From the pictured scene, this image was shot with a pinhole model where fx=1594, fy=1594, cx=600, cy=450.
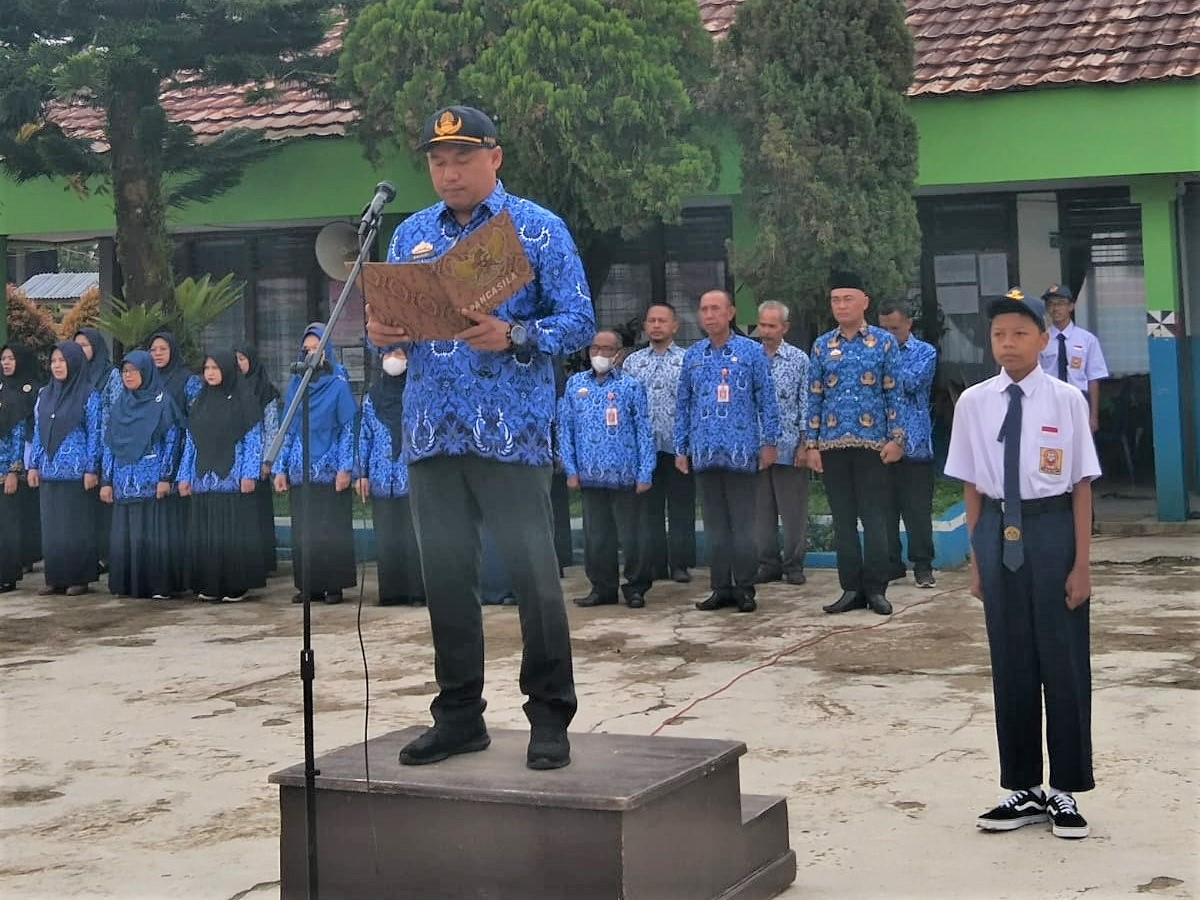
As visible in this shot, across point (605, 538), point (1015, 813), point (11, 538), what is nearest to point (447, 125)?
point (1015, 813)

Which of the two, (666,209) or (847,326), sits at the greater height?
(666,209)

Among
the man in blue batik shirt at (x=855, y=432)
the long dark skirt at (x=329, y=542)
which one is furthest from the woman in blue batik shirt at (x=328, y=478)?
the man in blue batik shirt at (x=855, y=432)

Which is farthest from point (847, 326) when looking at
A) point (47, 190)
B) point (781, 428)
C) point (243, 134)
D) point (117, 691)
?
point (47, 190)

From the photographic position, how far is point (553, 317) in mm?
4180

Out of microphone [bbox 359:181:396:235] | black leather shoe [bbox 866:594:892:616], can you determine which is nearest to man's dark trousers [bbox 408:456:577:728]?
microphone [bbox 359:181:396:235]

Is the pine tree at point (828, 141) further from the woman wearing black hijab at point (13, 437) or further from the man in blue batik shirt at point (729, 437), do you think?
the woman wearing black hijab at point (13, 437)

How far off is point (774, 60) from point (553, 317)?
848 centimetres

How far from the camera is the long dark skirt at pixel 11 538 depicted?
36.6 ft

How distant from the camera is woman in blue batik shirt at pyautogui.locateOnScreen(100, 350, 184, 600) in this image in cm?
1058

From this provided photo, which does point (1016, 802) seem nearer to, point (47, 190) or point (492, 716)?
point (492, 716)

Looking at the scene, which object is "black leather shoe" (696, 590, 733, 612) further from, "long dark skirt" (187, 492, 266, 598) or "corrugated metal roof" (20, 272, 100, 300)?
"corrugated metal roof" (20, 272, 100, 300)

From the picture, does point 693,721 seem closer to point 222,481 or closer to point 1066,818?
point 1066,818

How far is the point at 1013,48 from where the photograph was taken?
13.2m

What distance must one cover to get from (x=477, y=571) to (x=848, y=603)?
187 inches
